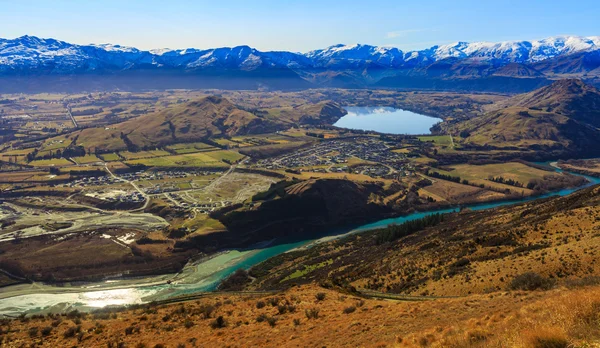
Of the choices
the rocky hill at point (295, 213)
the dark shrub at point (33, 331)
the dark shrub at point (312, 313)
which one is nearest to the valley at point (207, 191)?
the rocky hill at point (295, 213)

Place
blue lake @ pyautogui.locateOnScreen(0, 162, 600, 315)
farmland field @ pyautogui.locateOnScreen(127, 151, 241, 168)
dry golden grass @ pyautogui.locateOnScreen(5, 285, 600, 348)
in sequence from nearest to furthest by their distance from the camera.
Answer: dry golden grass @ pyautogui.locateOnScreen(5, 285, 600, 348)
blue lake @ pyautogui.locateOnScreen(0, 162, 600, 315)
farmland field @ pyautogui.locateOnScreen(127, 151, 241, 168)

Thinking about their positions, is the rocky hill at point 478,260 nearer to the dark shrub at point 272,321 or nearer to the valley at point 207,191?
the dark shrub at point 272,321

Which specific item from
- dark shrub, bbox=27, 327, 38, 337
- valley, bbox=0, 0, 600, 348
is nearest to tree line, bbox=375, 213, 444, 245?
valley, bbox=0, 0, 600, 348

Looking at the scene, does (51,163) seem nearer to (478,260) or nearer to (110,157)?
(110,157)

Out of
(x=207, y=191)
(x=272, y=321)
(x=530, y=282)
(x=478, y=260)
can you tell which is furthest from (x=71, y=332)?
(x=207, y=191)

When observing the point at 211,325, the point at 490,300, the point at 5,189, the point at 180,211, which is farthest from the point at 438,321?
the point at 5,189

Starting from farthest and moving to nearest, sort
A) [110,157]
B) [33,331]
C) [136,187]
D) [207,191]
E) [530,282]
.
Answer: [110,157], [136,187], [207,191], [530,282], [33,331]

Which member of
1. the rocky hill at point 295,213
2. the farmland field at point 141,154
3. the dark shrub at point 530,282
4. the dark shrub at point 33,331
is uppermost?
the dark shrub at point 530,282

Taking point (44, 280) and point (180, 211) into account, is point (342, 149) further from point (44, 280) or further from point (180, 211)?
point (44, 280)

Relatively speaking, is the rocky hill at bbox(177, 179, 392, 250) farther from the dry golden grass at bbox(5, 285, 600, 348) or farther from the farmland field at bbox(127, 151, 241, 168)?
the dry golden grass at bbox(5, 285, 600, 348)

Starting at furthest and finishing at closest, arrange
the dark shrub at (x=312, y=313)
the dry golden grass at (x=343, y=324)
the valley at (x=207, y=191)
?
the valley at (x=207, y=191)
the dark shrub at (x=312, y=313)
the dry golden grass at (x=343, y=324)

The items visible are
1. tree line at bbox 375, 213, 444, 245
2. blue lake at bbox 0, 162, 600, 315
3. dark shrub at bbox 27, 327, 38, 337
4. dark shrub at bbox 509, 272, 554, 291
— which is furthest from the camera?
tree line at bbox 375, 213, 444, 245
